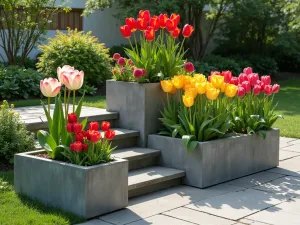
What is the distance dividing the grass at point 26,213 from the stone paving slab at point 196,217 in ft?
3.17

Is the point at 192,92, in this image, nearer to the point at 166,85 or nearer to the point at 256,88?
the point at 166,85

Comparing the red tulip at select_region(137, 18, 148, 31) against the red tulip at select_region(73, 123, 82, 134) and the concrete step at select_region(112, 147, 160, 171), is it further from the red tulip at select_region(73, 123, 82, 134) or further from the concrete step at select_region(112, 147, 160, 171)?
the red tulip at select_region(73, 123, 82, 134)

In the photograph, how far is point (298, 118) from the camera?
12117 mm

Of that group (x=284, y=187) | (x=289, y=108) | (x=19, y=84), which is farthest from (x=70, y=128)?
(x=289, y=108)

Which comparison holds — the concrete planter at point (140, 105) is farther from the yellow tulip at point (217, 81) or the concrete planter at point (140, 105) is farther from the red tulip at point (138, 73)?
the yellow tulip at point (217, 81)

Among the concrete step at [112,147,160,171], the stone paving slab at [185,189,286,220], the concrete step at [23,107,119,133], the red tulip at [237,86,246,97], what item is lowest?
the stone paving slab at [185,189,286,220]

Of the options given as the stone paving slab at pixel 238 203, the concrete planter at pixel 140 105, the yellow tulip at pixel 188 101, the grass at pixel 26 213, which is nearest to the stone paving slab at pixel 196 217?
the stone paving slab at pixel 238 203

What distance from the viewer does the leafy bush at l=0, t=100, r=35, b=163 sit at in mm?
6738

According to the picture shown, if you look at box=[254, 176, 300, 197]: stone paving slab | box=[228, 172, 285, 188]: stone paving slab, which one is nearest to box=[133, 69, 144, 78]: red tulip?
box=[228, 172, 285, 188]: stone paving slab

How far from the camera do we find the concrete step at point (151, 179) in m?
6.27

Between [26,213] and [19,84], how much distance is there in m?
6.75

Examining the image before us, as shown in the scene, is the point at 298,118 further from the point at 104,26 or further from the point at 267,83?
the point at 104,26

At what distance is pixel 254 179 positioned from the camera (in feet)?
23.7

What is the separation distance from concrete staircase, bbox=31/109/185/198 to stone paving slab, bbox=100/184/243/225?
0.10 metres
